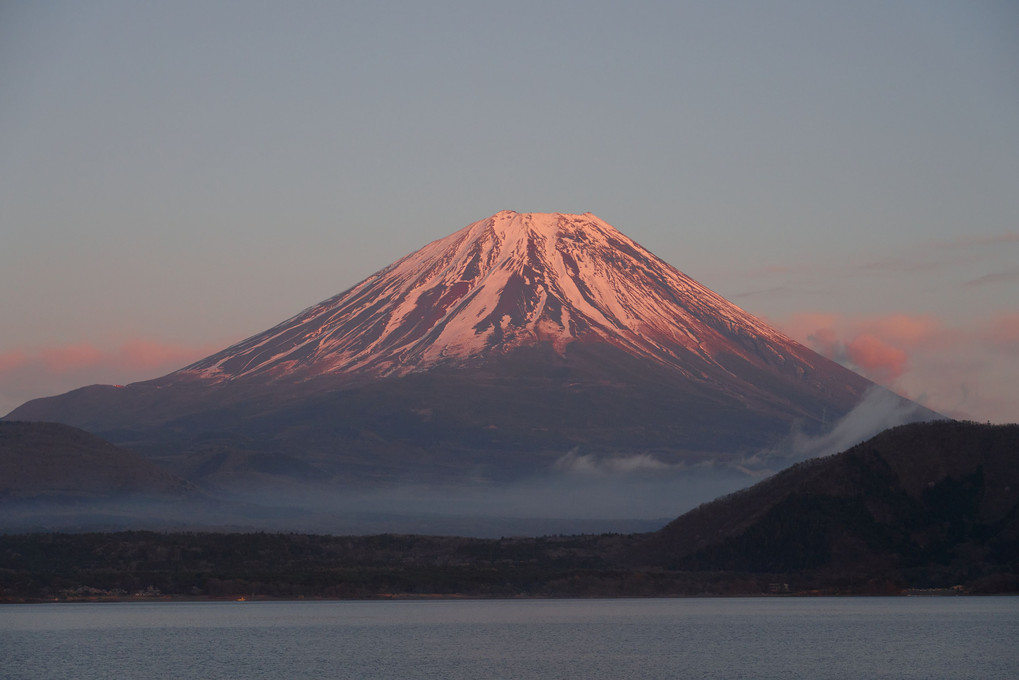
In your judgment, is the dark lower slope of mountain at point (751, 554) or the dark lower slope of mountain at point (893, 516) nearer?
the dark lower slope of mountain at point (893, 516)

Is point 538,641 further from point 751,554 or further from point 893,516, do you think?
point 893,516

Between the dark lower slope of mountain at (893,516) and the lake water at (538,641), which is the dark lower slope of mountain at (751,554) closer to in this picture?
the dark lower slope of mountain at (893,516)

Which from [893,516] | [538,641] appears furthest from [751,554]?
[538,641]

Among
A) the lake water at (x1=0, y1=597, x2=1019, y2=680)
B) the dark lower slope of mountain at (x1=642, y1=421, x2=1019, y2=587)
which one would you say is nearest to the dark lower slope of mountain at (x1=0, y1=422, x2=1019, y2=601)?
the dark lower slope of mountain at (x1=642, y1=421, x2=1019, y2=587)

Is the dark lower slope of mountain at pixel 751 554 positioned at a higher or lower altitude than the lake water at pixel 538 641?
higher

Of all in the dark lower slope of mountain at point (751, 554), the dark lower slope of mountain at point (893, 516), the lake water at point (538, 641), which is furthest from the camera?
the dark lower slope of mountain at point (751, 554)

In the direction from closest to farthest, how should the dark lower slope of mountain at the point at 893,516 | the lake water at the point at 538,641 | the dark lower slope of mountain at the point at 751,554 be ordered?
the lake water at the point at 538,641
the dark lower slope of mountain at the point at 893,516
the dark lower slope of mountain at the point at 751,554

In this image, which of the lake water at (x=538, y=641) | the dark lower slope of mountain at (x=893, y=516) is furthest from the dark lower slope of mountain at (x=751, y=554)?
the lake water at (x=538, y=641)
